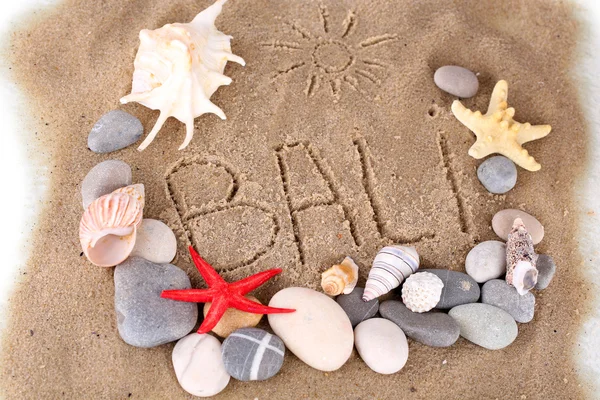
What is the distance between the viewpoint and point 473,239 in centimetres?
315

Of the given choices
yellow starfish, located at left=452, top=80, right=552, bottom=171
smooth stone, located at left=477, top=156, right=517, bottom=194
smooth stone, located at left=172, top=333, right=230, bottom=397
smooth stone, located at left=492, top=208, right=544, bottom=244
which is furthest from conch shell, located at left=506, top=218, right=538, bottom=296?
smooth stone, located at left=172, top=333, right=230, bottom=397

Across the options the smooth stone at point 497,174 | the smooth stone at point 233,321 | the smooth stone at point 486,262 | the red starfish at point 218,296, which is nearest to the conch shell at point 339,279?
the red starfish at point 218,296

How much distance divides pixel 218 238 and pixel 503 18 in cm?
250

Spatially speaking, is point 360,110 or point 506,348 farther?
point 360,110

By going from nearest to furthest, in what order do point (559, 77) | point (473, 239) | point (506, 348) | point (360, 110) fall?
point (506, 348)
point (473, 239)
point (360, 110)
point (559, 77)

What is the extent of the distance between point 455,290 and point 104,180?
6.47 feet

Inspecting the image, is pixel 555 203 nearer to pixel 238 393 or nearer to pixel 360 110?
pixel 360 110

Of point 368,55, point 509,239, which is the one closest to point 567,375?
point 509,239

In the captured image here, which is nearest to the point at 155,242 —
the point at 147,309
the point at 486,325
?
the point at 147,309

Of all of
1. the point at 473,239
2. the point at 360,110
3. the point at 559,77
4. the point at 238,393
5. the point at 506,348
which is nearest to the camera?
the point at 238,393

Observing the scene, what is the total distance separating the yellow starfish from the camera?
3215 millimetres

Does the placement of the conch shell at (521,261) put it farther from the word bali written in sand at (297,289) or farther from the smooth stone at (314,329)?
the smooth stone at (314,329)

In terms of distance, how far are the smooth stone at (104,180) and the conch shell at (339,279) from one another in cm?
121

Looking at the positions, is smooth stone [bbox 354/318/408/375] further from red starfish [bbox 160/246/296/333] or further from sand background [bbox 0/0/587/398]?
red starfish [bbox 160/246/296/333]
